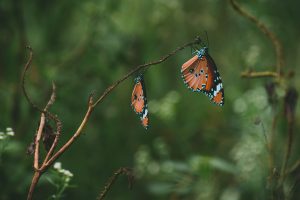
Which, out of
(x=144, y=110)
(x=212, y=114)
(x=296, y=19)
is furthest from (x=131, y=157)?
(x=144, y=110)

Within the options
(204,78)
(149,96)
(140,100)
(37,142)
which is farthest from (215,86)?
(149,96)

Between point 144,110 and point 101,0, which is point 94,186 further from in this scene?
point 144,110

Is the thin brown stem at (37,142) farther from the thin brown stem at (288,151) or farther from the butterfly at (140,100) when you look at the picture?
the thin brown stem at (288,151)

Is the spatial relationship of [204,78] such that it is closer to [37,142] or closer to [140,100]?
[140,100]

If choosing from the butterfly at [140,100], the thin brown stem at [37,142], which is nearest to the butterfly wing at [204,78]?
the butterfly at [140,100]

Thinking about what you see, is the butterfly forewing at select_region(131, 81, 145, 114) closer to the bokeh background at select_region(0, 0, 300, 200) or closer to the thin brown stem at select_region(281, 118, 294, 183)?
the thin brown stem at select_region(281, 118, 294, 183)

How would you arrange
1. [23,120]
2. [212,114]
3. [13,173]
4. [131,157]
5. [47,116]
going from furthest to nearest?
1. [212,114]
2. [131,157]
3. [23,120]
4. [13,173]
5. [47,116]
